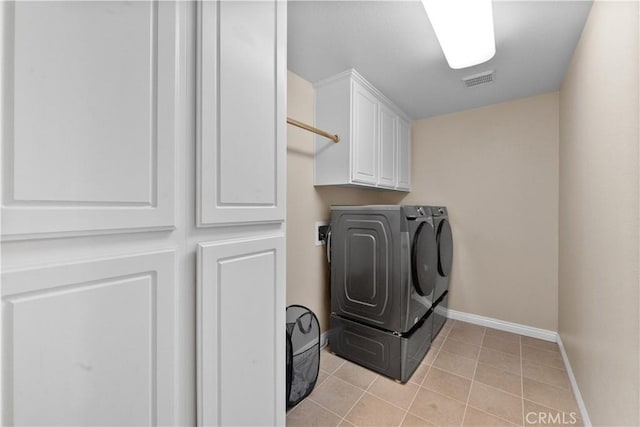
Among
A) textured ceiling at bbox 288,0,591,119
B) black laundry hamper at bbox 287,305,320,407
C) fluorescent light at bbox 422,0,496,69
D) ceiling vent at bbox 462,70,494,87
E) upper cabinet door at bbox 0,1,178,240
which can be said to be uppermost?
textured ceiling at bbox 288,0,591,119

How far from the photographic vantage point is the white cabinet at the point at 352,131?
2.14 meters

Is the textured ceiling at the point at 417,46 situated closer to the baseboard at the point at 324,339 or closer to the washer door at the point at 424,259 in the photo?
the washer door at the point at 424,259

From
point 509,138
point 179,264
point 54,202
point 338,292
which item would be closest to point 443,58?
point 509,138

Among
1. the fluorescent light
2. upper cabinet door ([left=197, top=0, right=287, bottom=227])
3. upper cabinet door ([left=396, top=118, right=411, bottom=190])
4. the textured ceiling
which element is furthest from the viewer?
upper cabinet door ([left=396, top=118, right=411, bottom=190])

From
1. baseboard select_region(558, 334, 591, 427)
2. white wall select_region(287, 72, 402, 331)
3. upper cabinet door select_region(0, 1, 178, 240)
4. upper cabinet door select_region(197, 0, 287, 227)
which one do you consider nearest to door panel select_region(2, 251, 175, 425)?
upper cabinet door select_region(0, 1, 178, 240)

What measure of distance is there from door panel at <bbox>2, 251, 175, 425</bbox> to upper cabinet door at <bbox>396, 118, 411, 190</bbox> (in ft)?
8.58

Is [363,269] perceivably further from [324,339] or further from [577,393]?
[577,393]

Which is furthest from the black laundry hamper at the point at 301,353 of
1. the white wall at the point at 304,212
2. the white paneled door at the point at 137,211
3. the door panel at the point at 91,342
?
the door panel at the point at 91,342

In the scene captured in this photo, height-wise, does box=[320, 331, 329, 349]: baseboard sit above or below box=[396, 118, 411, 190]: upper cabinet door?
below

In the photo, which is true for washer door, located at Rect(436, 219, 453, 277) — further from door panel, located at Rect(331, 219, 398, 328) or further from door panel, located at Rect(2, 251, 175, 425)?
door panel, located at Rect(2, 251, 175, 425)

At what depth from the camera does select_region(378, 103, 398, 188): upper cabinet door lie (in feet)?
8.34

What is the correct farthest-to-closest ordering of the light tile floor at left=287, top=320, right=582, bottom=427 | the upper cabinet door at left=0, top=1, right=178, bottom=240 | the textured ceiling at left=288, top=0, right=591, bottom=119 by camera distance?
1. the light tile floor at left=287, top=320, right=582, bottom=427
2. the textured ceiling at left=288, top=0, right=591, bottom=119
3. the upper cabinet door at left=0, top=1, right=178, bottom=240

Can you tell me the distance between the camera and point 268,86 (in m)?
0.96

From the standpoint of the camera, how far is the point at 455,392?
5.88 ft
